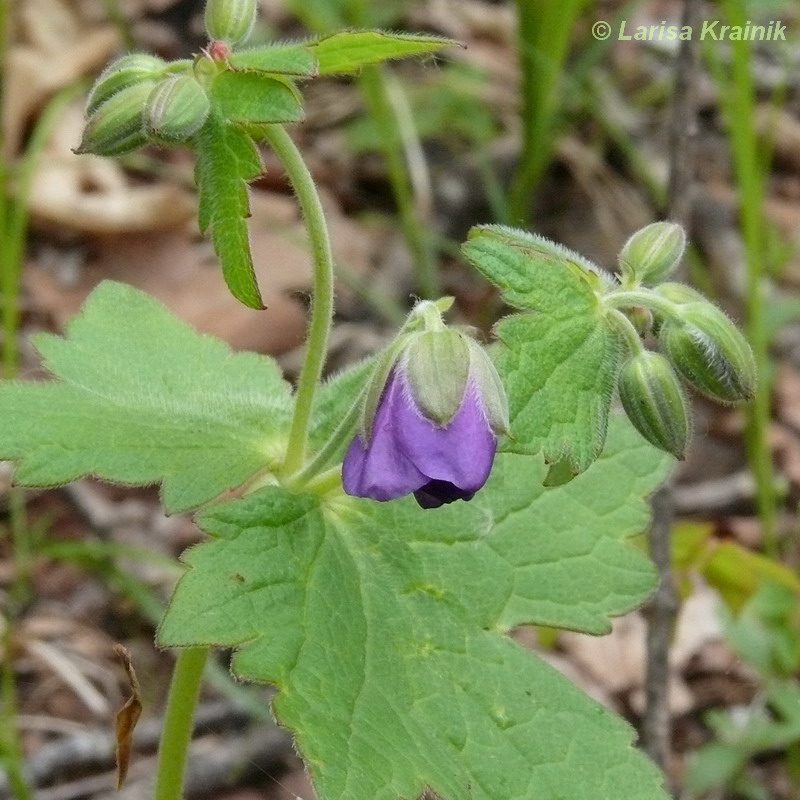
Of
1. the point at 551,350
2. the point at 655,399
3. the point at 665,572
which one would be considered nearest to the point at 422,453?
the point at 551,350

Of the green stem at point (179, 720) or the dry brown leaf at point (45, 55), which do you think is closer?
the green stem at point (179, 720)

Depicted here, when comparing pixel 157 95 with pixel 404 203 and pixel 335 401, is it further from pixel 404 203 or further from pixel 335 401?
pixel 404 203

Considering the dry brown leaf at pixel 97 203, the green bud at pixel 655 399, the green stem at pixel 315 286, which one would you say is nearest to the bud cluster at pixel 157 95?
the green stem at pixel 315 286

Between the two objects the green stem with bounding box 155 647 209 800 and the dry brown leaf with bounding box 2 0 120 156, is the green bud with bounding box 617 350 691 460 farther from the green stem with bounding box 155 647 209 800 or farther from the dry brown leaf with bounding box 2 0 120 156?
the dry brown leaf with bounding box 2 0 120 156

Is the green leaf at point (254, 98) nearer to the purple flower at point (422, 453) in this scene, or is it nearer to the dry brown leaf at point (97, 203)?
the purple flower at point (422, 453)

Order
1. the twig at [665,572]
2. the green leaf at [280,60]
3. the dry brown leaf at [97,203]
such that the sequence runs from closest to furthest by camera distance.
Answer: the green leaf at [280,60]
the twig at [665,572]
the dry brown leaf at [97,203]

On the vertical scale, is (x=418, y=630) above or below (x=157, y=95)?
below

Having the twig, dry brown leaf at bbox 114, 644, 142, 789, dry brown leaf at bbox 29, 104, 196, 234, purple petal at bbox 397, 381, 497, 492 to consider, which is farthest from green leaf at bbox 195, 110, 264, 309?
dry brown leaf at bbox 29, 104, 196, 234
